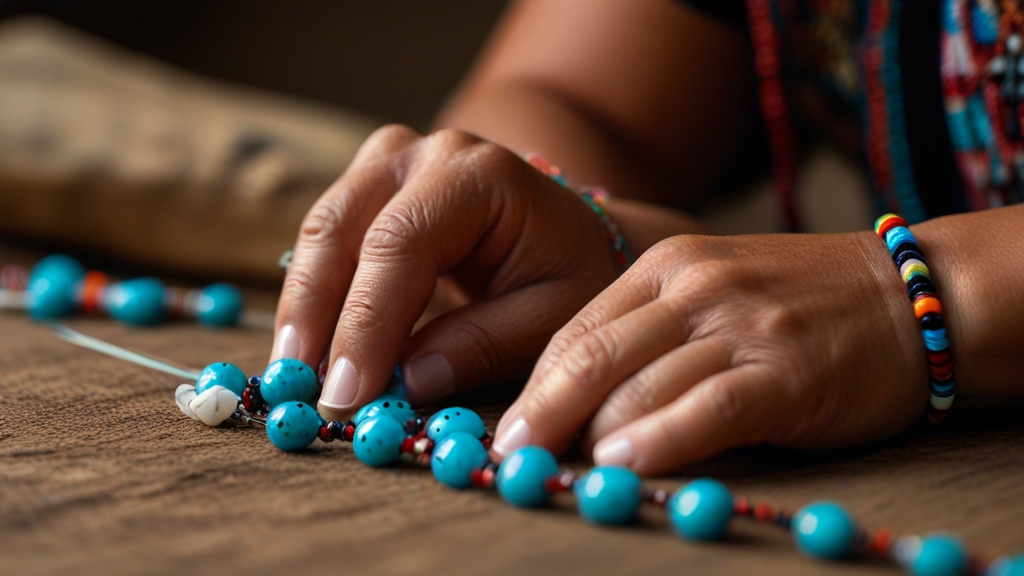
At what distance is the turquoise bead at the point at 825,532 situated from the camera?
1.55 ft

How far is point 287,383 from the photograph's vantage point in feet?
2.35

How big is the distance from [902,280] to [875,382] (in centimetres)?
9

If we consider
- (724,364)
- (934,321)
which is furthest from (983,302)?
(724,364)

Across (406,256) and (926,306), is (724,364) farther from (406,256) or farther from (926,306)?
(406,256)

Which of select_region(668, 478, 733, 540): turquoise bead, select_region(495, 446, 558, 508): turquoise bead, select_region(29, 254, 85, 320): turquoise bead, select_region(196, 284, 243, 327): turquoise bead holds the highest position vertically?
select_region(29, 254, 85, 320): turquoise bead

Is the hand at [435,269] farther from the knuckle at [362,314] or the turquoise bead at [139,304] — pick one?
the turquoise bead at [139,304]

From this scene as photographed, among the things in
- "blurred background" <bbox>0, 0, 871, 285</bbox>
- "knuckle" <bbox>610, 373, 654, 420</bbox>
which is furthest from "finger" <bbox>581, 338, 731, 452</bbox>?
"blurred background" <bbox>0, 0, 871, 285</bbox>

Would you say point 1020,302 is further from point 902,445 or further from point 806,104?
point 806,104

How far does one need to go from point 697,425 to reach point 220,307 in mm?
794

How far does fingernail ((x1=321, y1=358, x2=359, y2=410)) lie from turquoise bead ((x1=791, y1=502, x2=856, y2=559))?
357 mm

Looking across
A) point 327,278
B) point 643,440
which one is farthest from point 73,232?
point 643,440

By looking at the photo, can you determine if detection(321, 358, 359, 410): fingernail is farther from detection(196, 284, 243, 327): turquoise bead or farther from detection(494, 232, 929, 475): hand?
detection(196, 284, 243, 327): turquoise bead

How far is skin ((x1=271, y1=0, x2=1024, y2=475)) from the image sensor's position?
0.59 m

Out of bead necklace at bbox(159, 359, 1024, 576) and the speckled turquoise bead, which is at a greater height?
bead necklace at bbox(159, 359, 1024, 576)
